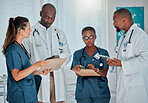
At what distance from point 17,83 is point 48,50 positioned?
845 mm

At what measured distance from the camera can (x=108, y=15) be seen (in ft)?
14.9

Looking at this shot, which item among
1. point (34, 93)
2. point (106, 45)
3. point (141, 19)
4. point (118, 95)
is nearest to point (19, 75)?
point (34, 93)

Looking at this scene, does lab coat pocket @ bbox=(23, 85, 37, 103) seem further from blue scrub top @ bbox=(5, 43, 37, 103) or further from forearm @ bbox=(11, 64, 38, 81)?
forearm @ bbox=(11, 64, 38, 81)

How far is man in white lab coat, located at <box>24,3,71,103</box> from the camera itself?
2514 millimetres

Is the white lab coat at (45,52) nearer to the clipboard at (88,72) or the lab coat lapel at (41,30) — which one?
the lab coat lapel at (41,30)

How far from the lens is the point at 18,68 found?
1.80m

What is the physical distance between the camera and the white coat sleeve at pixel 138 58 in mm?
2100

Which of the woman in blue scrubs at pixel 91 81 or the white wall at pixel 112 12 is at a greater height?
the white wall at pixel 112 12

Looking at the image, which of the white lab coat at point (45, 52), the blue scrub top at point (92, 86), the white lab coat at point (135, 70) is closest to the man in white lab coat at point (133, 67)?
the white lab coat at point (135, 70)

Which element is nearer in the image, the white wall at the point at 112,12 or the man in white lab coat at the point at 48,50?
the man in white lab coat at the point at 48,50

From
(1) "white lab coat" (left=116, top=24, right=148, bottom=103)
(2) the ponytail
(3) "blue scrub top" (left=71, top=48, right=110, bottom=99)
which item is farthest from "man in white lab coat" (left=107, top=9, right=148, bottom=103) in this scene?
(2) the ponytail

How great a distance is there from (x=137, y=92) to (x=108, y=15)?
8.84ft

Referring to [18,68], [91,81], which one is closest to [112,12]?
[91,81]

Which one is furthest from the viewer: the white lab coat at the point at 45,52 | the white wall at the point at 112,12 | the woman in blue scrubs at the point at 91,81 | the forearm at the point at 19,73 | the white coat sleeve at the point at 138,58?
the white wall at the point at 112,12
